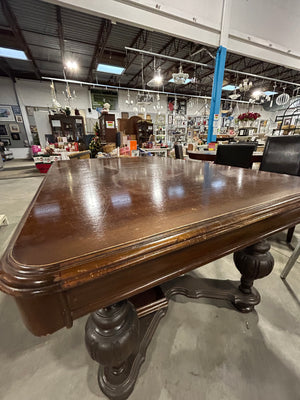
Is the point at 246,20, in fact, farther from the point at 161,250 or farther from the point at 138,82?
the point at 138,82

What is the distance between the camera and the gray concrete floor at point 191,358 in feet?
2.38

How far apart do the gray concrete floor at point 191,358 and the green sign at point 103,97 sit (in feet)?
33.2

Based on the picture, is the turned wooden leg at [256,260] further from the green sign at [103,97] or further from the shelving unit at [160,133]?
the green sign at [103,97]

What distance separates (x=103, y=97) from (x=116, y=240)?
10.8 metres

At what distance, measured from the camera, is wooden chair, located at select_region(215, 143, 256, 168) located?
1.88 m

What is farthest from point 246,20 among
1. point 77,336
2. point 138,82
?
point 138,82

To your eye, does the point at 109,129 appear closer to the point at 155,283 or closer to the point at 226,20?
the point at 226,20

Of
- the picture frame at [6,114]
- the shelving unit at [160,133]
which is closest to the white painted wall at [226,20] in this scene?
the shelving unit at [160,133]

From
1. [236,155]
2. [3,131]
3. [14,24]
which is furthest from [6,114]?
[236,155]

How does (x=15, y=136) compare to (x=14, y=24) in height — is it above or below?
below

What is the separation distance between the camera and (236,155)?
1959 mm

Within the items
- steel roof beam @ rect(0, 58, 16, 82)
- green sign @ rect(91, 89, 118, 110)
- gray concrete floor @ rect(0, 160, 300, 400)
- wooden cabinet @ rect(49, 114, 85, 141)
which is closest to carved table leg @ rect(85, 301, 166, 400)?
gray concrete floor @ rect(0, 160, 300, 400)

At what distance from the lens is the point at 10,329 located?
0.99 metres

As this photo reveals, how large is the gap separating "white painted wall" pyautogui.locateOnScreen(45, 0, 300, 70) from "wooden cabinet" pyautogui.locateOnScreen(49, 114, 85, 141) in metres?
4.82
